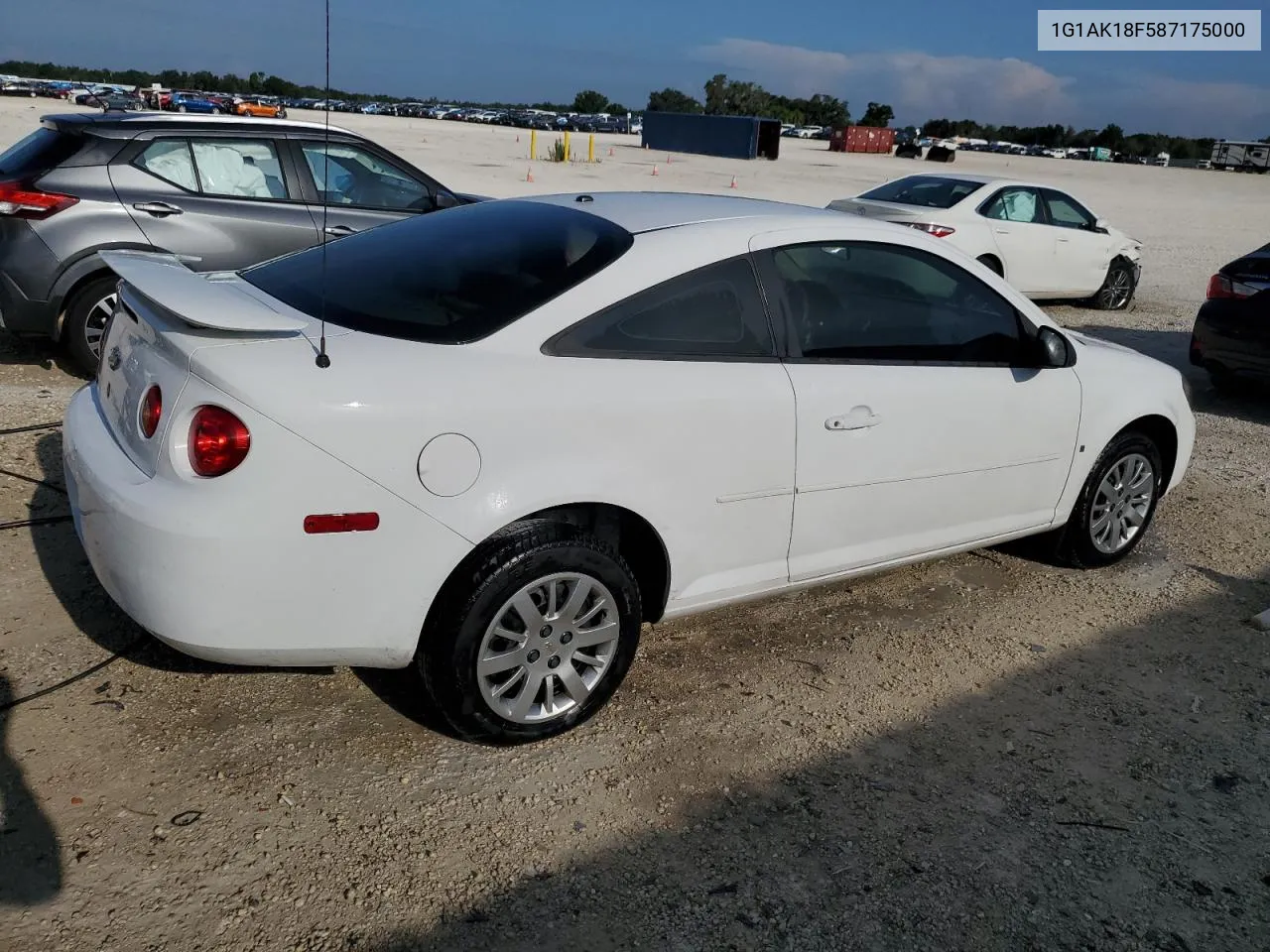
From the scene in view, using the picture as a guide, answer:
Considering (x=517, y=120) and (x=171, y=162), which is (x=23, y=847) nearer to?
(x=171, y=162)

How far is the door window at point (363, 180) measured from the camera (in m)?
7.16

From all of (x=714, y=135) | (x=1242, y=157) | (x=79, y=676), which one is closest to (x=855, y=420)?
(x=79, y=676)

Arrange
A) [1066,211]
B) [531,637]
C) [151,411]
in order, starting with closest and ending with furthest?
[151,411] → [531,637] → [1066,211]

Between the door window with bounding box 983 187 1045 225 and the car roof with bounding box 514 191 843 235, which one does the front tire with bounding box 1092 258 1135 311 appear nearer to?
the door window with bounding box 983 187 1045 225

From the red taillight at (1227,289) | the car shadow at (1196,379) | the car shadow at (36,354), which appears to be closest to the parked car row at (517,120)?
the car shadow at (1196,379)

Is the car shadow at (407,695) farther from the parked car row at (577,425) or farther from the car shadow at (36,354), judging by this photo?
the car shadow at (36,354)

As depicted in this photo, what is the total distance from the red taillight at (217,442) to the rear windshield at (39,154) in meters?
4.58

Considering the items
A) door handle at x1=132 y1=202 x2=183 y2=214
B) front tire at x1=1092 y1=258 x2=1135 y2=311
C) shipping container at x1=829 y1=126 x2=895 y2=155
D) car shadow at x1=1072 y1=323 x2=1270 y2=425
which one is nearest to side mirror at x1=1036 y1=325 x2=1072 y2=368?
car shadow at x1=1072 y1=323 x2=1270 y2=425

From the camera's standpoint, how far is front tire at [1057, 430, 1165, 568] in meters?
4.70

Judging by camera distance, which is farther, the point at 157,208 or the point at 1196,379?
the point at 1196,379

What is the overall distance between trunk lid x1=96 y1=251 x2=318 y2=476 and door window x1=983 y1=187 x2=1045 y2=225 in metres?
9.65

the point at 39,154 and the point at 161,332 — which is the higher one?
the point at 39,154

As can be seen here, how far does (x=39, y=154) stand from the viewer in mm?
6324

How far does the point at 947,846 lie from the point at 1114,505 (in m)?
2.54
